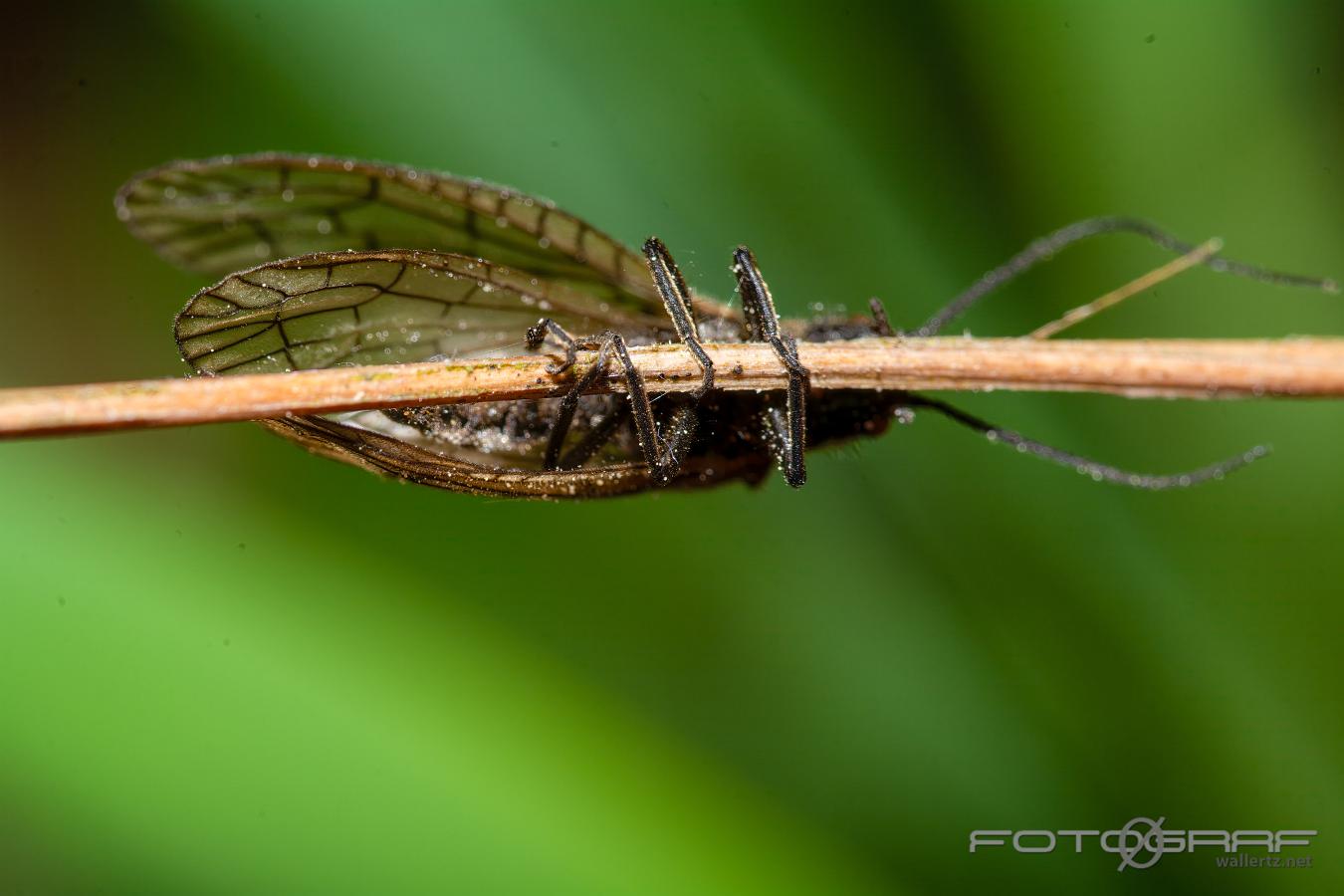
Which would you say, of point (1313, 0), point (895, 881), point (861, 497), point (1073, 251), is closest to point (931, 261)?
point (1073, 251)

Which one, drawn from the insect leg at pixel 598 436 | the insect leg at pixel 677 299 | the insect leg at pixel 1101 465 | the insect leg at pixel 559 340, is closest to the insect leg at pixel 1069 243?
the insect leg at pixel 1101 465

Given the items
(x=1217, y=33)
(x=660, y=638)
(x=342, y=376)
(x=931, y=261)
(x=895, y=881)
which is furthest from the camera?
(x=931, y=261)

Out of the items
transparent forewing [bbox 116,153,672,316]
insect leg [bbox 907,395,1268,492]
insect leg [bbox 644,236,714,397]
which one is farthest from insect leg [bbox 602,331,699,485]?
insect leg [bbox 907,395,1268,492]

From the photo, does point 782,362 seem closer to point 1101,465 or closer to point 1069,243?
point 1101,465

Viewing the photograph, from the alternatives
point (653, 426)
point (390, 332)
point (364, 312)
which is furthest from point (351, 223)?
point (653, 426)

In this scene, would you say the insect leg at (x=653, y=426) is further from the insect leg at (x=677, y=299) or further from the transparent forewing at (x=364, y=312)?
the transparent forewing at (x=364, y=312)

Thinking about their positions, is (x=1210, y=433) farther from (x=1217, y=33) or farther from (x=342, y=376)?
(x=342, y=376)
